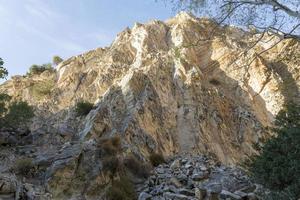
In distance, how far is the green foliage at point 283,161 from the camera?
13.0m

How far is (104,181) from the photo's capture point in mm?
17375

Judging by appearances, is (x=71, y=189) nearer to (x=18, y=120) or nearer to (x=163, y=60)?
(x=18, y=120)

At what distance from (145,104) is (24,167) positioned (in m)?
11.4

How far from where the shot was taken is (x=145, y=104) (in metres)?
27.8

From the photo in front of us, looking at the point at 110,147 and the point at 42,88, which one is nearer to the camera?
the point at 110,147

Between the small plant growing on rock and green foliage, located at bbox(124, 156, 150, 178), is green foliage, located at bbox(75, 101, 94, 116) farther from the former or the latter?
the small plant growing on rock

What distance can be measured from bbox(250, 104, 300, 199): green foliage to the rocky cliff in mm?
1569

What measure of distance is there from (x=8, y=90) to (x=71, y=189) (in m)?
29.6

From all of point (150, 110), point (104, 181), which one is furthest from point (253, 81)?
point (104, 181)

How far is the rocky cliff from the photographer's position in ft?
61.9

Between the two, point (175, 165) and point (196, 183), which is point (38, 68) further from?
point (196, 183)

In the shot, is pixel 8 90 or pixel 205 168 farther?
pixel 8 90

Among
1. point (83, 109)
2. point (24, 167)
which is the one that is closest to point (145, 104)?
point (83, 109)

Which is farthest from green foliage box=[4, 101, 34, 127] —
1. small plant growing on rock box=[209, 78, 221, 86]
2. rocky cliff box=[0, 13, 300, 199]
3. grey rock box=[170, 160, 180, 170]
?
small plant growing on rock box=[209, 78, 221, 86]
